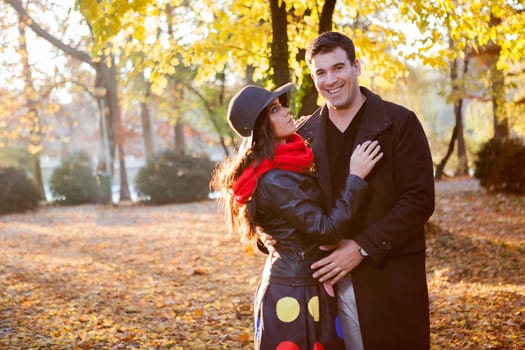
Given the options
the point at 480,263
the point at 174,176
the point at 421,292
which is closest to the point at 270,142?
the point at 421,292

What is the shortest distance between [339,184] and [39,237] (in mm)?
12154

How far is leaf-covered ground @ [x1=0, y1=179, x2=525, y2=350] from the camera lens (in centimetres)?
571

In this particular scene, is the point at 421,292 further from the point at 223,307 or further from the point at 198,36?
the point at 198,36

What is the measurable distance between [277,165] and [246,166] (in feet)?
0.62

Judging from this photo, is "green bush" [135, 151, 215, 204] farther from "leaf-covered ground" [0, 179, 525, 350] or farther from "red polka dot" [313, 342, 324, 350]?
"red polka dot" [313, 342, 324, 350]

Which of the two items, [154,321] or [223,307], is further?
[223,307]

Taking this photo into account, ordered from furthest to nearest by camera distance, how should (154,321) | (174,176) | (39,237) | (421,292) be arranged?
(174,176), (39,237), (154,321), (421,292)

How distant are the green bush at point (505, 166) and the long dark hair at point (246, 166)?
12.7m

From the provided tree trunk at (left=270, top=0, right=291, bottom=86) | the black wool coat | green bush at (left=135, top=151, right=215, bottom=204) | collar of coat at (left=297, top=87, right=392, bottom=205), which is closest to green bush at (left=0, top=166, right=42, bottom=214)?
green bush at (left=135, top=151, right=215, bottom=204)

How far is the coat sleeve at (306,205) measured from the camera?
266 cm

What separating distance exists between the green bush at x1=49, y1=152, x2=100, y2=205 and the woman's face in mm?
20623

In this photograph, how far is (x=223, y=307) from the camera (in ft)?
23.2

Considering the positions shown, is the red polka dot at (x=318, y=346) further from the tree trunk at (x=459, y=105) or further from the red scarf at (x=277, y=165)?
the tree trunk at (x=459, y=105)

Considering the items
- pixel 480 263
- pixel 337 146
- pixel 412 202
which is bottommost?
pixel 480 263
